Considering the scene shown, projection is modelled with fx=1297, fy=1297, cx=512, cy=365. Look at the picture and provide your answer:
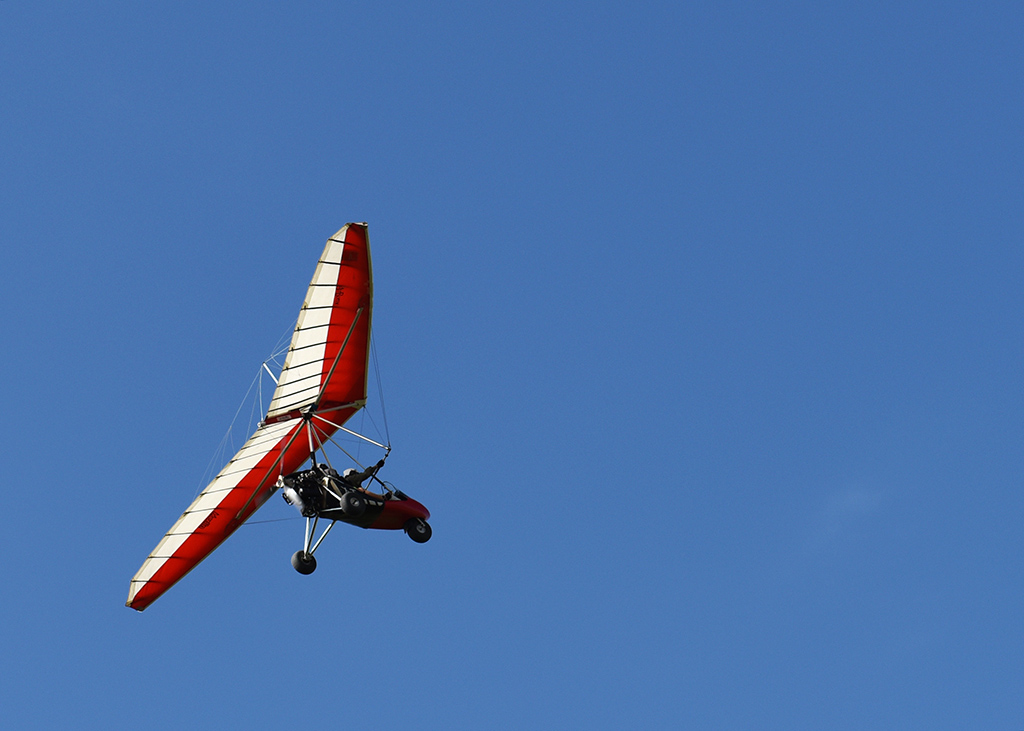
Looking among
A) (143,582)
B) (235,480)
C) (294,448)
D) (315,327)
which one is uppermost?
(315,327)

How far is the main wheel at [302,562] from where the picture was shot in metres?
36.3

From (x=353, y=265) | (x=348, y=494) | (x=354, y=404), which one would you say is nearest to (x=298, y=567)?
(x=348, y=494)

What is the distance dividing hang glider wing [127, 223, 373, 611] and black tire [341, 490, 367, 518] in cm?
218

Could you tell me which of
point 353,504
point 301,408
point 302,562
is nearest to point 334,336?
point 301,408

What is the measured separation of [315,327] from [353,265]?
2.42 meters

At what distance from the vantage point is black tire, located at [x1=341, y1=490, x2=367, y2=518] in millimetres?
35281

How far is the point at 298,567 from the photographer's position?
36.3 m

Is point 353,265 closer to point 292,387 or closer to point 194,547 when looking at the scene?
point 292,387

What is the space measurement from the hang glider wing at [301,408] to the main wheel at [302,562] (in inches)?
69.4

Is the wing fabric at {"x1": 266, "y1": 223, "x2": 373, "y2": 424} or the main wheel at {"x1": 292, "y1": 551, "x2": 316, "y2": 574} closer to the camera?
the main wheel at {"x1": 292, "y1": 551, "x2": 316, "y2": 574}

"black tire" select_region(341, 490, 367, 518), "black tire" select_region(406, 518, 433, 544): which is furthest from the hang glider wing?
"black tire" select_region(406, 518, 433, 544)

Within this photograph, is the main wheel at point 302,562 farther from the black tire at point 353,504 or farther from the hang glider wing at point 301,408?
the black tire at point 353,504

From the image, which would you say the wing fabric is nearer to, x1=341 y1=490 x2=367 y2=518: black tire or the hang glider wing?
the hang glider wing

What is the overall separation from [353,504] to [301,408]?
496 centimetres
